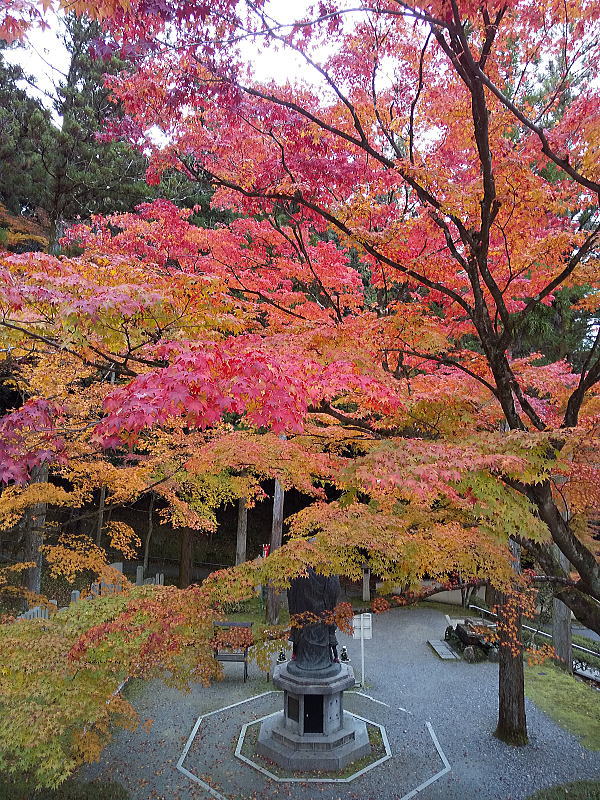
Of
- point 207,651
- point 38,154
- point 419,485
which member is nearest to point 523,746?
point 207,651

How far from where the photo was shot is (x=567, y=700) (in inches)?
416

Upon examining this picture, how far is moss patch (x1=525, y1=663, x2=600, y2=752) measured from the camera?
9250 mm

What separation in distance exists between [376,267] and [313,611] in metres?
6.11

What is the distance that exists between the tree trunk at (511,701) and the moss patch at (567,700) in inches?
46.5

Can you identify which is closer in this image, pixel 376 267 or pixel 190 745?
pixel 376 267

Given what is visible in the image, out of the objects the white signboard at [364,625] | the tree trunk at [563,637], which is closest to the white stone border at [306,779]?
the white signboard at [364,625]

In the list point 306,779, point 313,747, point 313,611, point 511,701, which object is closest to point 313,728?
point 313,747

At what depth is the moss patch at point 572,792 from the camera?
7066 millimetres

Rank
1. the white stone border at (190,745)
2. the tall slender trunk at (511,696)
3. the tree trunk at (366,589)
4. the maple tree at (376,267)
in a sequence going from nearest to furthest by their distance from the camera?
the maple tree at (376,267), the white stone border at (190,745), the tall slender trunk at (511,696), the tree trunk at (366,589)

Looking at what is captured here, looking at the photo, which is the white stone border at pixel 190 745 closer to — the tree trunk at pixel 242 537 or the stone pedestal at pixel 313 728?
the stone pedestal at pixel 313 728

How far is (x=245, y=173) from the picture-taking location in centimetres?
530

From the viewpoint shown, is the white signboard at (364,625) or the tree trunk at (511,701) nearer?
the tree trunk at (511,701)

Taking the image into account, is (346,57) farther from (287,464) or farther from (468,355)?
(287,464)

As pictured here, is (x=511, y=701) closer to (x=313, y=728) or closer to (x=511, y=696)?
(x=511, y=696)
